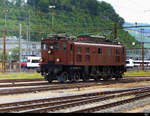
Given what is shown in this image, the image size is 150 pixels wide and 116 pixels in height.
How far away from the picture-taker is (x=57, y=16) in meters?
108

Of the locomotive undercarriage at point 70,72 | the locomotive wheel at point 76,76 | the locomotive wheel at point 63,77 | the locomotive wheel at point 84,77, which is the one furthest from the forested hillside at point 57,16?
the locomotive wheel at point 63,77

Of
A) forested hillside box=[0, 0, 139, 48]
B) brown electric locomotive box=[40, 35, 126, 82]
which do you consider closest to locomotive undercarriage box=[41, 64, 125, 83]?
brown electric locomotive box=[40, 35, 126, 82]

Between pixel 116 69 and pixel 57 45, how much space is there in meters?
8.39

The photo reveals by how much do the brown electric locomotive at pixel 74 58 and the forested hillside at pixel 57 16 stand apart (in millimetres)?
56526

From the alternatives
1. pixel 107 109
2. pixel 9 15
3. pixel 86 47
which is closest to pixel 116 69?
pixel 86 47

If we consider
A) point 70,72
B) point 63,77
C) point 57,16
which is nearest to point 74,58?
point 70,72

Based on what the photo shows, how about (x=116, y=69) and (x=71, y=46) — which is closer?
(x=71, y=46)

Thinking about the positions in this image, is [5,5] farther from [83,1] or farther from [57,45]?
[57,45]

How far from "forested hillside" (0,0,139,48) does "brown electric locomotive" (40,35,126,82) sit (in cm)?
5653

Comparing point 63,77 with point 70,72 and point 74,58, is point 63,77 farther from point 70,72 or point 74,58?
point 74,58

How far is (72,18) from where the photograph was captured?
105875 mm

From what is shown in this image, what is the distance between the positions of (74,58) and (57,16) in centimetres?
8137

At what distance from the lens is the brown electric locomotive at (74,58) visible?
27.1 m

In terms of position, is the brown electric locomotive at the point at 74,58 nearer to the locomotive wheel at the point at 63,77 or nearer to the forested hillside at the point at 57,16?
the locomotive wheel at the point at 63,77
